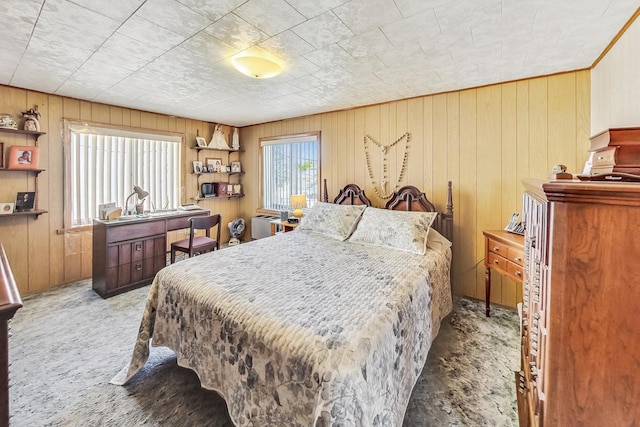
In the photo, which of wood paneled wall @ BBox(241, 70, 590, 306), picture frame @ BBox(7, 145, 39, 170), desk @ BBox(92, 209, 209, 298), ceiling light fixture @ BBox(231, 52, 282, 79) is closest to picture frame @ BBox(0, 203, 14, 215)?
picture frame @ BBox(7, 145, 39, 170)

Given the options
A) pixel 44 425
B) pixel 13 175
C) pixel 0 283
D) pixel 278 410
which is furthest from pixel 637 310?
pixel 13 175

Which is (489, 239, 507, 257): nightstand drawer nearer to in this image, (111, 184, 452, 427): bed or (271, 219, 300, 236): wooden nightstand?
(111, 184, 452, 427): bed

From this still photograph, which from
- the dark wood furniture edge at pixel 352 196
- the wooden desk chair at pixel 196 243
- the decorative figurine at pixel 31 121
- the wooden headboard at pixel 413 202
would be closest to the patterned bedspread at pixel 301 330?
the wooden headboard at pixel 413 202

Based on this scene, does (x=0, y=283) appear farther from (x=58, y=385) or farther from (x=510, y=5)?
(x=510, y=5)

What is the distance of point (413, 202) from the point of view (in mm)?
3246

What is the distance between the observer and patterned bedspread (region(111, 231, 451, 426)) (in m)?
1.09

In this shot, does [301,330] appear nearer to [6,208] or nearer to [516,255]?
[516,255]

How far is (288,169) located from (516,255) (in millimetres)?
3455

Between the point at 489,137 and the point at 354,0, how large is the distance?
2106 mm

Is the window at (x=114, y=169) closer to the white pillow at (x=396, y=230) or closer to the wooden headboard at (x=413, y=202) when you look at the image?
the wooden headboard at (x=413, y=202)

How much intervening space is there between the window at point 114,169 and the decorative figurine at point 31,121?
29 centimetres

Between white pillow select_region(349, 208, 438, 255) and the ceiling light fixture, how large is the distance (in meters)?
1.69

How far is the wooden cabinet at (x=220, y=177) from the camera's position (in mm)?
4789

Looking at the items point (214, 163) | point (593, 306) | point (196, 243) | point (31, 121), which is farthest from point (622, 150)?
Answer: point (214, 163)
